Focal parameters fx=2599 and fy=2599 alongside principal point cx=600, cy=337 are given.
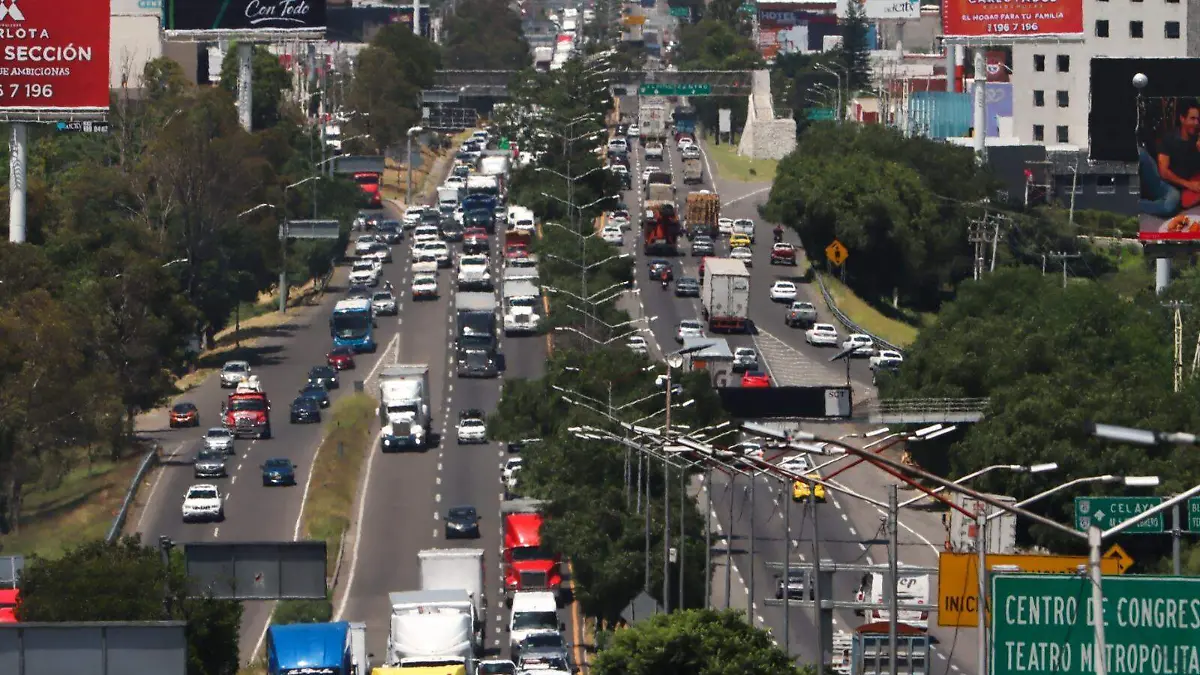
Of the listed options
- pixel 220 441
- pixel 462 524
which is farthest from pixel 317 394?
pixel 462 524

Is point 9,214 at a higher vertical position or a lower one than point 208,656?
higher

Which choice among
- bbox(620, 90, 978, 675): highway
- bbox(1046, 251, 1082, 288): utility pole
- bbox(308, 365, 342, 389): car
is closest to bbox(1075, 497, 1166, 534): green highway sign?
bbox(620, 90, 978, 675): highway

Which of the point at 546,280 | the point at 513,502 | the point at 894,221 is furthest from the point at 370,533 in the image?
the point at 894,221

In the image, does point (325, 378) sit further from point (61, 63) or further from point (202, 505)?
point (202, 505)

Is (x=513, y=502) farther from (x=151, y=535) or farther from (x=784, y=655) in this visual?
(x=784, y=655)

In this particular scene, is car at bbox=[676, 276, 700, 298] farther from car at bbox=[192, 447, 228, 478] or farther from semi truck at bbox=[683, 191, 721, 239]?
car at bbox=[192, 447, 228, 478]

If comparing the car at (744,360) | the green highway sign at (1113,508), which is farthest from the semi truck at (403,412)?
the green highway sign at (1113,508)
